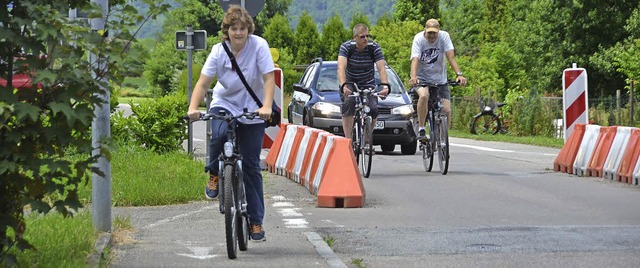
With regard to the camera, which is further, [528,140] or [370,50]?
[528,140]

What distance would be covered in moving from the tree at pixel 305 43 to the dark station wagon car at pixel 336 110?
217 feet

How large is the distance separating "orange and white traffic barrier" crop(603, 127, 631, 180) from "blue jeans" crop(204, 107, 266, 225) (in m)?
6.69

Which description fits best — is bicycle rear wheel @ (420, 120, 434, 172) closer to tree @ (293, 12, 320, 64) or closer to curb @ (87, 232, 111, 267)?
curb @ (87, 232, 111, 267)

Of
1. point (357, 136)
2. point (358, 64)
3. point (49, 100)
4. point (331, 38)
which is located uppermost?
point (331, 38)

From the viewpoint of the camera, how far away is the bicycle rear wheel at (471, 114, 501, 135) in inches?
1357

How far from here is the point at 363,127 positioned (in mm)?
15297

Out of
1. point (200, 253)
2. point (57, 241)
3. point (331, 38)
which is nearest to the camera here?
point (57, 241)

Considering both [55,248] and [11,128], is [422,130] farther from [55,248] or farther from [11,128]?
[11,128]

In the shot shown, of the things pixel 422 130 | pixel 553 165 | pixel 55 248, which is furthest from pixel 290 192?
pixel 55 248

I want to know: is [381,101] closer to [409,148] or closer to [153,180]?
[409,148]

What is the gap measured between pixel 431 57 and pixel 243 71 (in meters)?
7.18

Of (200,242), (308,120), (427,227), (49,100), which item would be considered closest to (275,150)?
Answer: (308,120)

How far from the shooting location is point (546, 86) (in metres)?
52.4

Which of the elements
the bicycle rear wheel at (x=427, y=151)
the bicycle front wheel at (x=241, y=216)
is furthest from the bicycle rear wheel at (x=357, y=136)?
the bicycle front wheel at (x=241, y=216)
